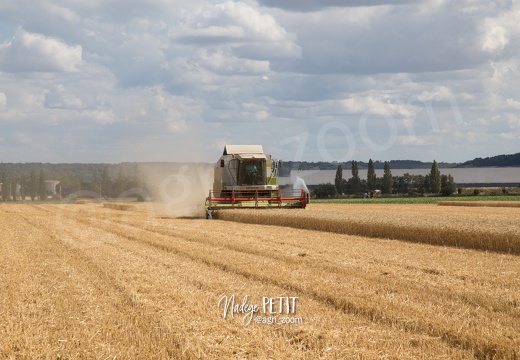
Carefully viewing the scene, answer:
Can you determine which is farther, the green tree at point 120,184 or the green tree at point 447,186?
the green tree at point 120,184

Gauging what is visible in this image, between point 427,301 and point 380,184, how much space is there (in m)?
94.2

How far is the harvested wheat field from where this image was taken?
7.42m

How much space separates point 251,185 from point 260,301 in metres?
23.6

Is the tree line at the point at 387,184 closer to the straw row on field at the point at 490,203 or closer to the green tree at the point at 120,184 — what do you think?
the straw row on field at the point at 490,203

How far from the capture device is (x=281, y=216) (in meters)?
27.8

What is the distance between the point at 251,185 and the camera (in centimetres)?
3328

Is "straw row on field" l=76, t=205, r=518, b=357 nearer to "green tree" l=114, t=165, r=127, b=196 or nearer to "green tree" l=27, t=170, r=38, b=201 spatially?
"green tree" l=114, t=165, r=127, b=196

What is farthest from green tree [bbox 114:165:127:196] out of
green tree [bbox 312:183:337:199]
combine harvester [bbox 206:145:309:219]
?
combine harvester [bbox 206:145:309:219]

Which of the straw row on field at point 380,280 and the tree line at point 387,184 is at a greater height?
the tree line at point 387,184

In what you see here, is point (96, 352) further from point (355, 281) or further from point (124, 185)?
point (124, 185)

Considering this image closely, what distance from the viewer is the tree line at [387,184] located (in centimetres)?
9619

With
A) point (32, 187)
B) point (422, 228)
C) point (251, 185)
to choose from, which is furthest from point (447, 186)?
point (32, 187)

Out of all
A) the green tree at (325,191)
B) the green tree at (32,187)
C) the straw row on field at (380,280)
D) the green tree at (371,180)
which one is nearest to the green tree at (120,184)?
the green tree at (32,187)

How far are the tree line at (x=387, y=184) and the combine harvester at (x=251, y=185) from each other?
62.2m
